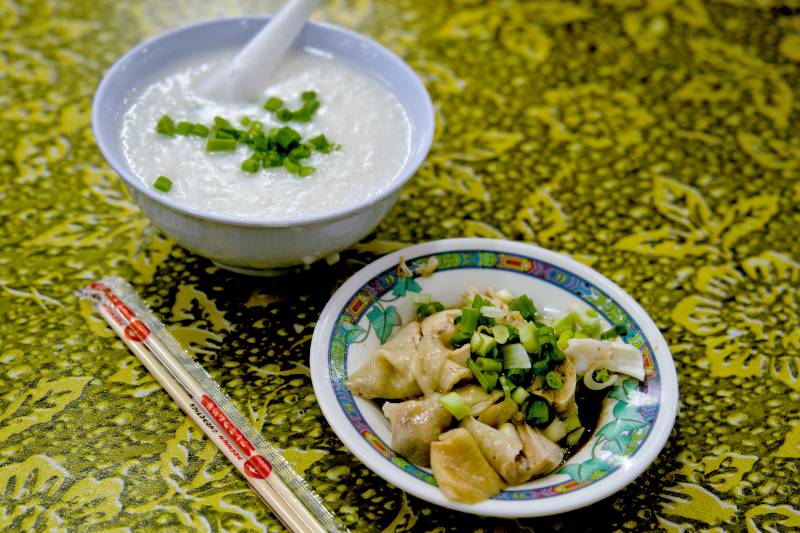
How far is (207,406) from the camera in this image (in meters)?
1.39

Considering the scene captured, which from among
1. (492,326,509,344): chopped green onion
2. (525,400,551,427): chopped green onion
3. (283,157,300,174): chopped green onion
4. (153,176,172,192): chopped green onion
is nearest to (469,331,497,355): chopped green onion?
(492,326,509,344): chopped green onion

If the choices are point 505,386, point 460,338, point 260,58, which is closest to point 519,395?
point 505,386

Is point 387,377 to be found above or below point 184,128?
below

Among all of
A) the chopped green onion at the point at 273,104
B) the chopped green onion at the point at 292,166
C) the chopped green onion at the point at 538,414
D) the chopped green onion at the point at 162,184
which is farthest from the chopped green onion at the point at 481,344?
the chopped green onion at the point at 273,104

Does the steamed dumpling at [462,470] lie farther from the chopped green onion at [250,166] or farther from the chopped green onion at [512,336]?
the chopped green onion at [250,166]

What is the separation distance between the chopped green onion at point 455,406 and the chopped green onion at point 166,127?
0.83 m

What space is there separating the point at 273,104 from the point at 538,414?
0.93 m

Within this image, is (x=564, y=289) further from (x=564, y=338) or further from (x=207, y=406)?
(x=207, y=406)

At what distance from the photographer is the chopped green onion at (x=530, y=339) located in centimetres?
135

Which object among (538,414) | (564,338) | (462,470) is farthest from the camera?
(564,338)

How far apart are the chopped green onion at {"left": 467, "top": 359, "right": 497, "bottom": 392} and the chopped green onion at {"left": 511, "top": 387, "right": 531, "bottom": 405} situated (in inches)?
1.4

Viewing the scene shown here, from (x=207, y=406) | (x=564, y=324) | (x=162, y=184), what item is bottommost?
(x=207, y=406)

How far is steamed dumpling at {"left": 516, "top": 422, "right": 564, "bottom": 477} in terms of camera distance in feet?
4.05

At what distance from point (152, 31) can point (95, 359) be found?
124 cm
